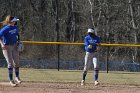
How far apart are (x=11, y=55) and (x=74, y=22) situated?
105 ft

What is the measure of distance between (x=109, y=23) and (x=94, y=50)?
988 inches

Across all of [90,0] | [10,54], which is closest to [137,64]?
[10,54]

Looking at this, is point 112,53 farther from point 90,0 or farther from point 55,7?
point 55,7

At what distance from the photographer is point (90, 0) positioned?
1576 inches

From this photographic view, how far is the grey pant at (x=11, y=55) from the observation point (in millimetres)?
12852

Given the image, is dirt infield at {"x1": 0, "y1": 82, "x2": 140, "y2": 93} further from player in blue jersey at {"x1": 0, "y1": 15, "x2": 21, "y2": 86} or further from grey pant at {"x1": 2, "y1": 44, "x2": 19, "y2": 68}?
player in blue jersey at {"x1": 0, "y1": 15, "x2": 21, "y2": 86}

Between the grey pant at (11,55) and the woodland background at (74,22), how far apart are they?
45.1 ft

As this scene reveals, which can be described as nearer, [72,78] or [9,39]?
[9,39]

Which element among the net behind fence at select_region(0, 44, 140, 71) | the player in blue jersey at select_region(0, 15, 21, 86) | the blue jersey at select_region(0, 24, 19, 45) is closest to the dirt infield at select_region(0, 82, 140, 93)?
the player in blue jersey at select_region(0, 15, 21, 86)

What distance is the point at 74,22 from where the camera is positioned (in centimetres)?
4481

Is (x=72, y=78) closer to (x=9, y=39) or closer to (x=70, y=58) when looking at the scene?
(x=9, y=39)

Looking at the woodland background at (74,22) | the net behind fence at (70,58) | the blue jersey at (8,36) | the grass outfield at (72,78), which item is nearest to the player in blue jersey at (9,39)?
the blue jersey at (8,36)

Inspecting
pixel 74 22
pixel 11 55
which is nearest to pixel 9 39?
pixel 11 55

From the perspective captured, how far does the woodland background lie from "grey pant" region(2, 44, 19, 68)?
541 inches
